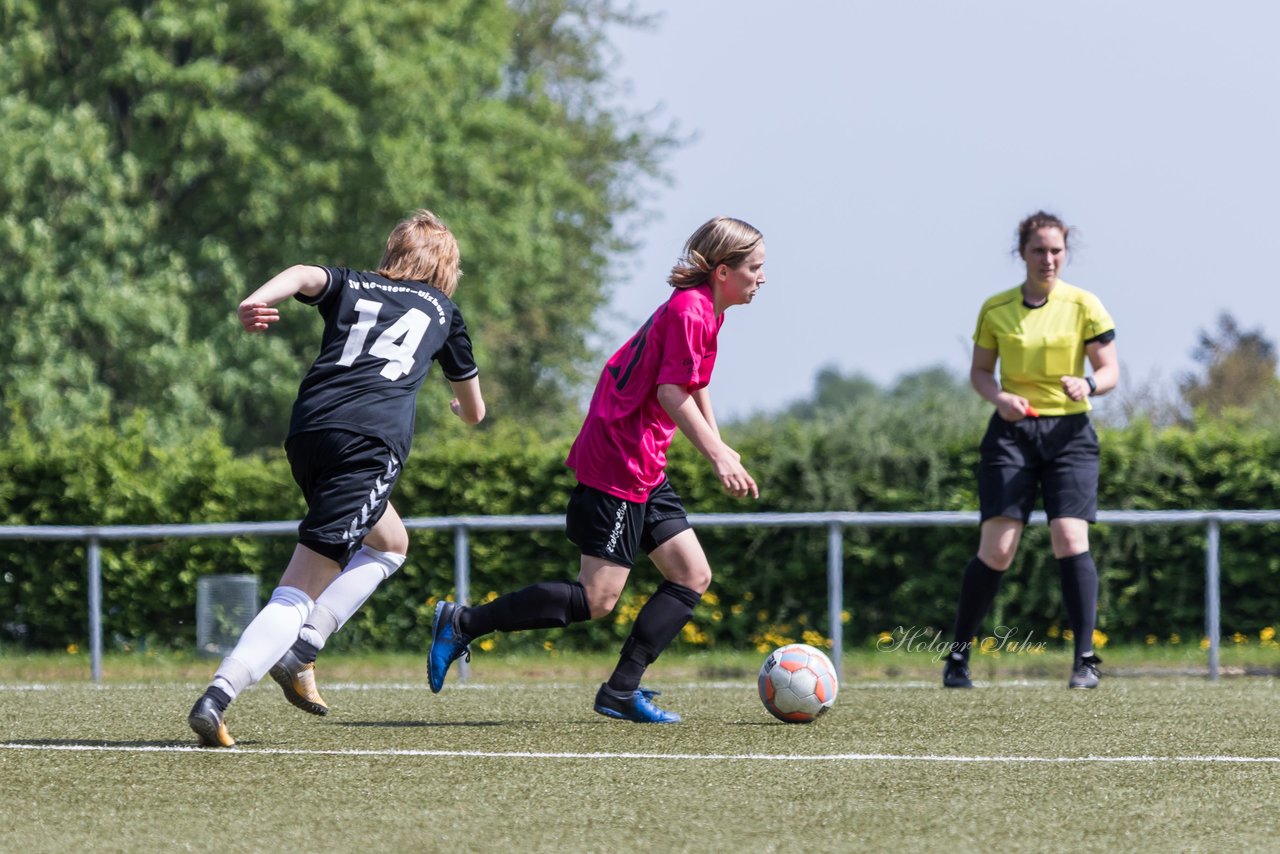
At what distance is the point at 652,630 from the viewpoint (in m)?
6.12

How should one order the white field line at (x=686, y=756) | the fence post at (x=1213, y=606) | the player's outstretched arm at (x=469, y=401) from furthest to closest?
the fence post at (x=1213, y=606) → the player's outstretched arm at (x=469, y=401) → the white field line at (x=686, y=756)

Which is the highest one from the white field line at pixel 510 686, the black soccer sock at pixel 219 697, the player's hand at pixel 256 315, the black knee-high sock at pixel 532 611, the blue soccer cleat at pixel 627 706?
the player's hand at pixel 256 315

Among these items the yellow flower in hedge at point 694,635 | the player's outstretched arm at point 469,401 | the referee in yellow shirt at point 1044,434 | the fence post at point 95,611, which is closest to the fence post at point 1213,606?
the referee in yellow shirt at point 1044,434

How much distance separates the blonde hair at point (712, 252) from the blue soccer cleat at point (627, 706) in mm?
1456

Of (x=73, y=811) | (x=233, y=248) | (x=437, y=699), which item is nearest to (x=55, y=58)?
(x=233, y=248)

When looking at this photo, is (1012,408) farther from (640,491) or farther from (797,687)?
(640,491)

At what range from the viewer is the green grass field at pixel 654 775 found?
3.79m

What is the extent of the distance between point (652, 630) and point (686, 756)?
1019 mm

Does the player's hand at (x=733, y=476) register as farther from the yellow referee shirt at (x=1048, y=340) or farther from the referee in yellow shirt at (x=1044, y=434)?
the yellow referee shirt at (x=1048, y=340)

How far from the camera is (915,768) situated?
15.9 feet

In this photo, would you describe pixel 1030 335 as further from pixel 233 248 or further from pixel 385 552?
pixel 233 248

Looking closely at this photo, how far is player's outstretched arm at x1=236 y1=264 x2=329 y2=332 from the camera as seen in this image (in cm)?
503

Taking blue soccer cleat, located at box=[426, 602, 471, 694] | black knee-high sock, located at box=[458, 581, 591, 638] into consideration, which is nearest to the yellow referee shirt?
black knee-high sock, located at box=[458, 581, 591, 638]

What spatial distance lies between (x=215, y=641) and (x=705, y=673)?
3179mm
